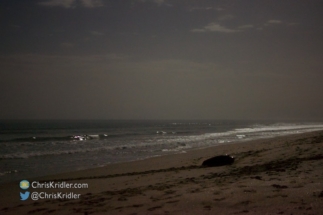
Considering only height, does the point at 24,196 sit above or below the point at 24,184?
above

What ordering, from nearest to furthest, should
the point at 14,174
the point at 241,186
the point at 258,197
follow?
the point at 258,197 < the point at 241,186 < the point at 14,174

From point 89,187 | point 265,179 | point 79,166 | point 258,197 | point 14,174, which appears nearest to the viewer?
point 258,197

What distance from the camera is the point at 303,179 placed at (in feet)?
24.3

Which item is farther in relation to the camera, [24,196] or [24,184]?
[24,184]

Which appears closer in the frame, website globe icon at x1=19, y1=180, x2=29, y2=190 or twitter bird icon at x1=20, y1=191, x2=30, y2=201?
twitter bird icon at x1=20, y1=191, x2=30, y2=201

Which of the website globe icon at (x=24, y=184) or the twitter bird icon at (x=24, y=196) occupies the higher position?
the twitter bird icon at (x=24, y=196)

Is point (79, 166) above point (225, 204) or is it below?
below

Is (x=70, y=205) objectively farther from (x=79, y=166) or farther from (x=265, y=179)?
(x=79, y=166)

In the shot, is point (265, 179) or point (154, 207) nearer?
point (154, 207)

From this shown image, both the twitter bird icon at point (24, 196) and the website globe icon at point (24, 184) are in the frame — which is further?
the website globe icon at point (24, 184)

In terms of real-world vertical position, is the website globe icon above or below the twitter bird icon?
below

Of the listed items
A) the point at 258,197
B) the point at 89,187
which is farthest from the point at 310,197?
the point at 89,187

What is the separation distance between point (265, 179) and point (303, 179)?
1.02m

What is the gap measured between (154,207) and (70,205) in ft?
8.95
